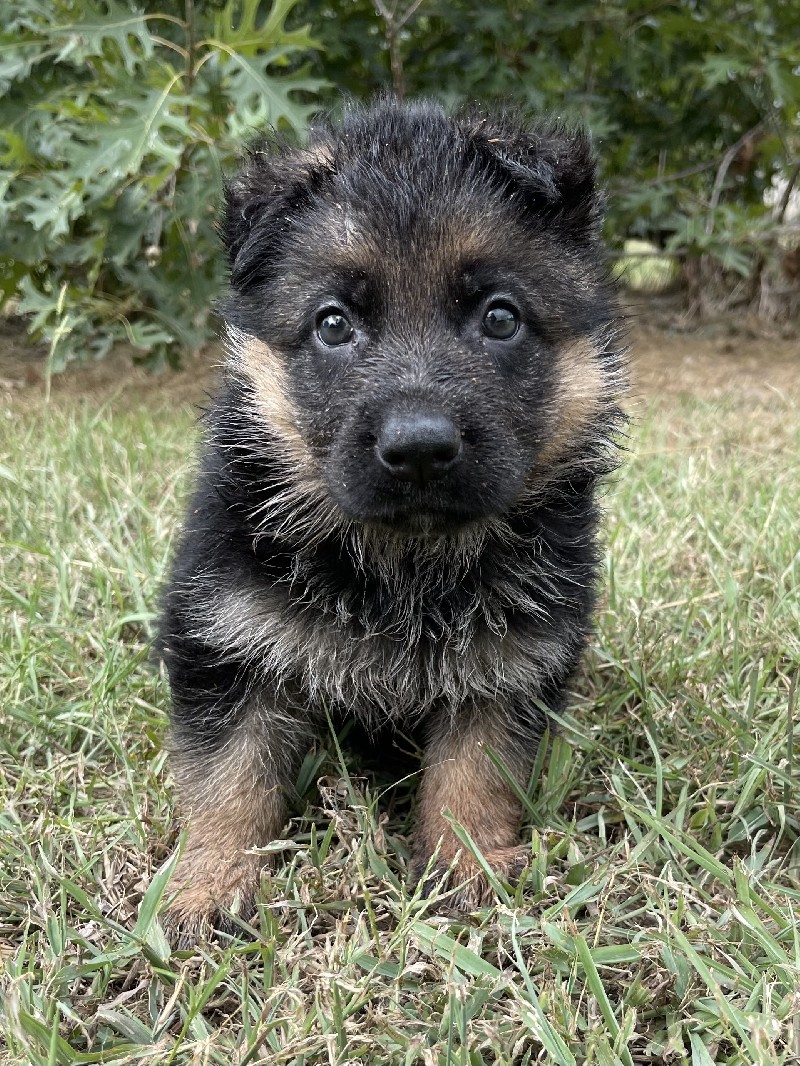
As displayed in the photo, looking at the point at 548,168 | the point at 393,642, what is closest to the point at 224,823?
the point at 393,642

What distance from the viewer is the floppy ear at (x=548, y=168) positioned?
7.86 feet

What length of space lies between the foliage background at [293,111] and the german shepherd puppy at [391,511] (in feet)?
3.22

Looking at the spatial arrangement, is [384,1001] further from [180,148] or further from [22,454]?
[180,148]

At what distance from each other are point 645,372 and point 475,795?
20.6 feet

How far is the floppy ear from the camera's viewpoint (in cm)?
239

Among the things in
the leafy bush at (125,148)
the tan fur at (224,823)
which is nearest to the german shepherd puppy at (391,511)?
the tan fur at (224,823)

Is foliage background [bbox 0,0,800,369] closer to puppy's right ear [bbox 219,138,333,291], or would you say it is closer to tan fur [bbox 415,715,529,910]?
puppy's right ear [bbox 219,138,333,291]

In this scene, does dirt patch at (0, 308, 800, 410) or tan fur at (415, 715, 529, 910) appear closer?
tan fur at (415, 715, 529, 910)

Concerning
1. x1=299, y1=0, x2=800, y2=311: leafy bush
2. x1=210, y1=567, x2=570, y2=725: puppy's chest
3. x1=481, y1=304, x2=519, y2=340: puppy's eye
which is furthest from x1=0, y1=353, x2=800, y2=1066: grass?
x1=299, y1=0, x2=800, y2=311: leafy bush

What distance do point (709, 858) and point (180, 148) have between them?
4.54 metres

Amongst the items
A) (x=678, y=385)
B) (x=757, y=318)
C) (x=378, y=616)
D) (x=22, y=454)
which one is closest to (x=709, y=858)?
(x=378, y=616)

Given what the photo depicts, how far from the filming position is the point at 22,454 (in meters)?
4.96

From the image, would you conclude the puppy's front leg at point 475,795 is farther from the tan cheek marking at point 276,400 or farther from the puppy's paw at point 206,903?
the tan cheek marking at point 276,400

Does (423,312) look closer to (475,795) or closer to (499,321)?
(499,321)
